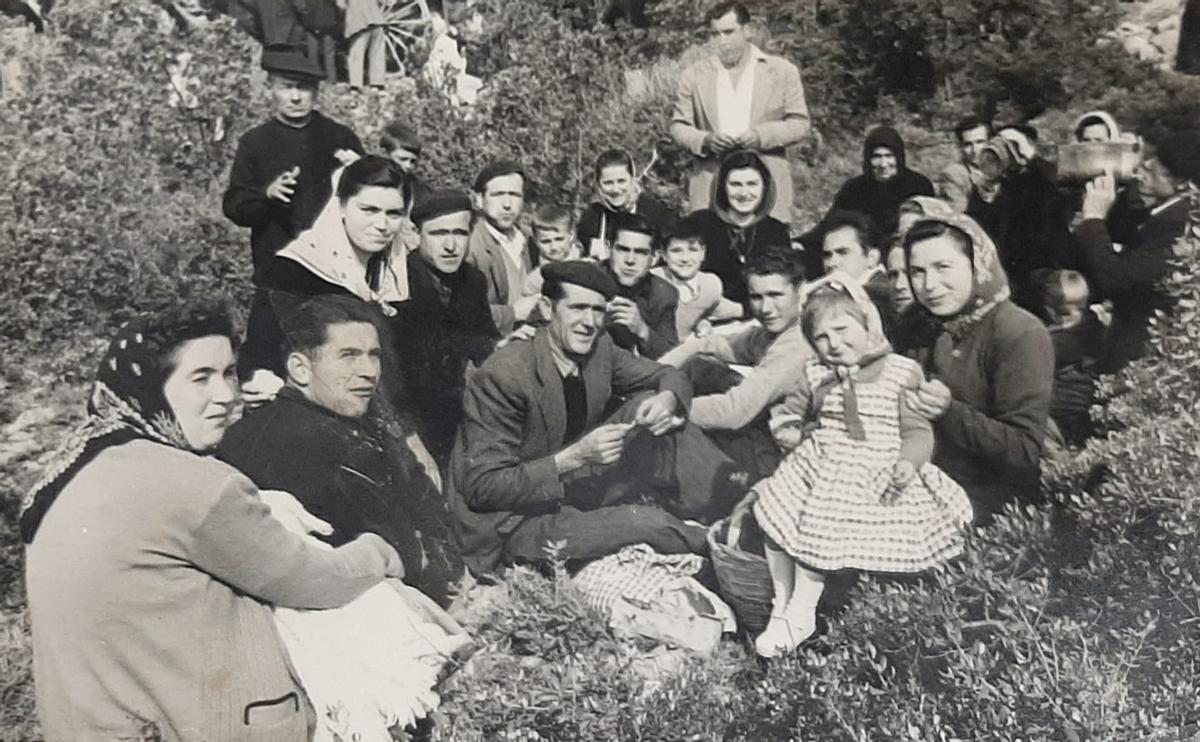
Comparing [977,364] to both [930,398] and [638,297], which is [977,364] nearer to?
[930,398]

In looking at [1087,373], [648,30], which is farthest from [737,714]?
[648,30]

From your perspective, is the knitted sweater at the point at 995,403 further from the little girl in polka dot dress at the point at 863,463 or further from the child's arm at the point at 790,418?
the child's arm at the point at 790,418

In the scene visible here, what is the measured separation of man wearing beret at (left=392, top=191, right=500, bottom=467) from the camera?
15.4ft

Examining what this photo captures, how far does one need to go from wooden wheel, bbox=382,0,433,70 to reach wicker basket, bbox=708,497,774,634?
1.80 meters

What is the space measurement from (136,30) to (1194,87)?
3371 mm

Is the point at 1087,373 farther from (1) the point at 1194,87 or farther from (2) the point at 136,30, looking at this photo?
(2) the point at 136,30

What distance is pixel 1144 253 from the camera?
15.6ft

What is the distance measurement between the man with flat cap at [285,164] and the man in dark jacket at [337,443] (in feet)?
0.69

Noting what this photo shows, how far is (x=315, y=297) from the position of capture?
4.67 metres

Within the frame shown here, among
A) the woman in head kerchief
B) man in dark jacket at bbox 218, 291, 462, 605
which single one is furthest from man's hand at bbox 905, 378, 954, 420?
man in dark jacket at bbox 218, 291, 462, 605

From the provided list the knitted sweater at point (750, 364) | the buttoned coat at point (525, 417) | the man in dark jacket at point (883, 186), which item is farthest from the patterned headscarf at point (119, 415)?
the man in dark jacket at point (883, 186)

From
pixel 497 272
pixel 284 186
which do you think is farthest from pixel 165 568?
pixel 497 272

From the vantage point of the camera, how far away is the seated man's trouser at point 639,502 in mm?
4766

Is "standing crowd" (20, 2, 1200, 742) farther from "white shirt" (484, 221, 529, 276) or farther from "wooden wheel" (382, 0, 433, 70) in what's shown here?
"wooden wheel" (382, 0, 433, 70)
